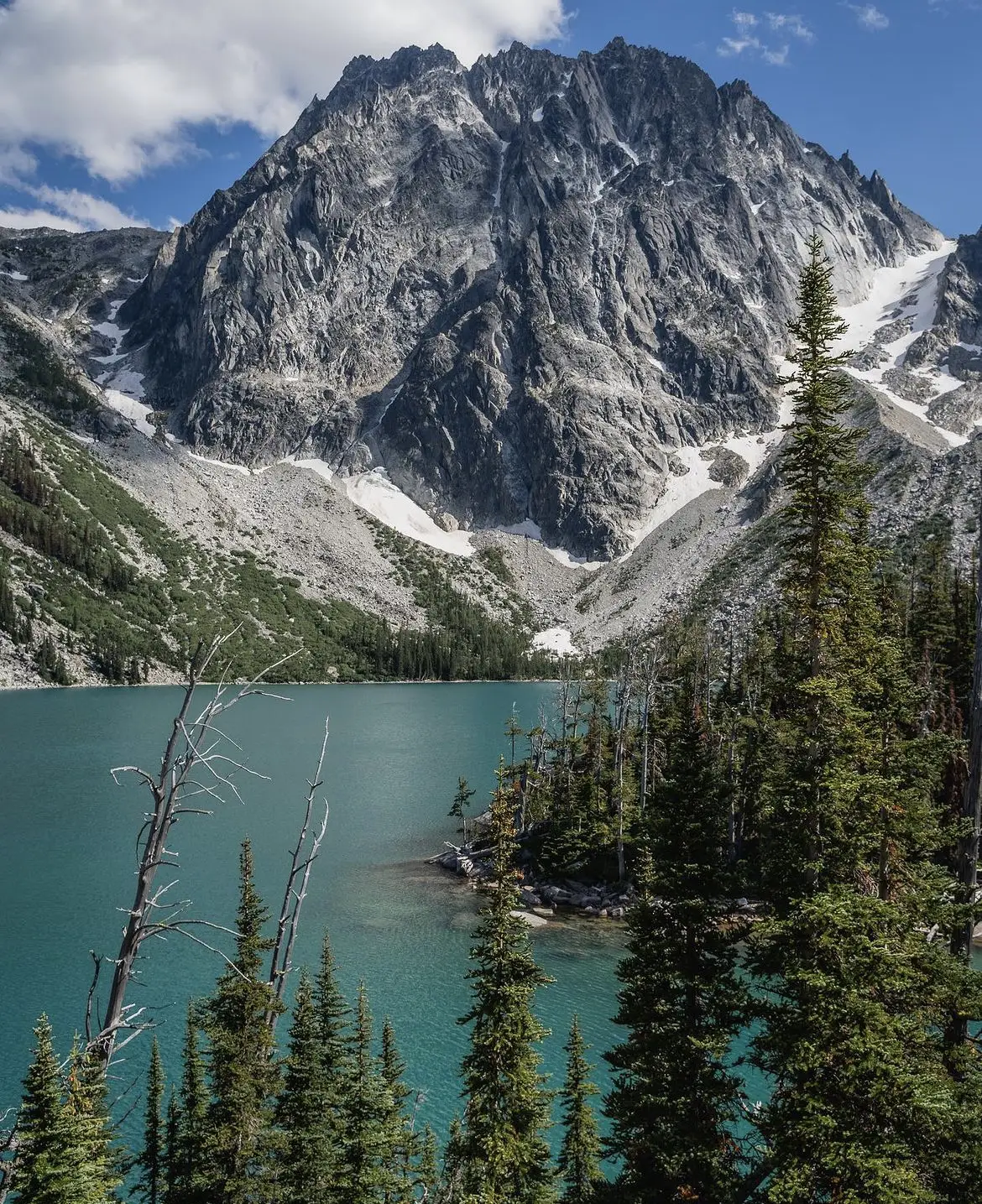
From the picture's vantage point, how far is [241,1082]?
17.3m

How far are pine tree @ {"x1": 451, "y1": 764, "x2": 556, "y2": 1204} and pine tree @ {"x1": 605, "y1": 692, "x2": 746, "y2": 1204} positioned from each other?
1.74 m

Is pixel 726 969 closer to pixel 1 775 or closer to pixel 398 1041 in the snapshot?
pixel 398 1041

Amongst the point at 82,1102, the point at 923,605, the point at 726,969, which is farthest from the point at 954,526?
the point at 82,1102

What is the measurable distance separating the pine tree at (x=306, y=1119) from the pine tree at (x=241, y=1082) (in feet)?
1.54

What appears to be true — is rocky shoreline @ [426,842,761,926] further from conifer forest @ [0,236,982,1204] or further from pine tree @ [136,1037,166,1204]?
conifer forest @ [0,236,982,1204]

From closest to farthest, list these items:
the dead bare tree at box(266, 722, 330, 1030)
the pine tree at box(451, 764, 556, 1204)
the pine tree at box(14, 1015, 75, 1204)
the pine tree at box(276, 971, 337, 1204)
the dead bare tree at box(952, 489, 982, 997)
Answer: the pine tree at box(14, 1015, 75, 1204) < the dead bare tree at box(266, 722, 330, 1030) < the dead bare tree at box(952, 489, 982, 997) < the pine tree at box(451, 764, 556, 1204) < the pine tree at box(276, 971, 337, 1204)

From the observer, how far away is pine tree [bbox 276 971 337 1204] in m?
16.1

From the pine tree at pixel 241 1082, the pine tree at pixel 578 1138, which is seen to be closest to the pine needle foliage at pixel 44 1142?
the pine tree at pixel 241 1082

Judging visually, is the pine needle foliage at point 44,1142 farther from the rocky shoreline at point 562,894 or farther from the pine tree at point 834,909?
the rocky shoreline at point 562,894

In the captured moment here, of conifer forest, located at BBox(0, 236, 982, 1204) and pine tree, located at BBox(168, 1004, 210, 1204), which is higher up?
conifer forest, located at BBox(0, 236, 982, 1204)

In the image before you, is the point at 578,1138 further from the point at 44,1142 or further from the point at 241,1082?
the point at 44,1142

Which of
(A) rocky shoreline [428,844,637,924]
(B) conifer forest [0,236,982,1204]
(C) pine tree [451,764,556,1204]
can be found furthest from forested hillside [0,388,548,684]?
(C) pine tree [451,764,556,1204]

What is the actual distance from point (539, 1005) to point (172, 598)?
577ft

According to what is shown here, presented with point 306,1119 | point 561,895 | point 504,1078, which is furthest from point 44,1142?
point 561,895
